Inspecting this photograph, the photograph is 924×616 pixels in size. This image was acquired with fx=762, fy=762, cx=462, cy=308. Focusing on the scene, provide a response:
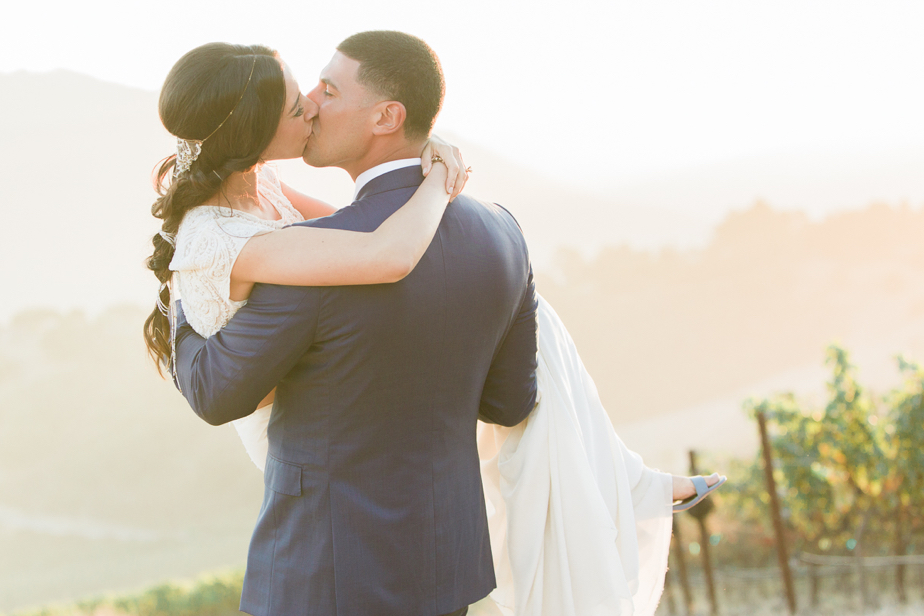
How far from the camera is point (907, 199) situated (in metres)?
29.9

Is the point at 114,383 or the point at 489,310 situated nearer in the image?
the point at 489,310

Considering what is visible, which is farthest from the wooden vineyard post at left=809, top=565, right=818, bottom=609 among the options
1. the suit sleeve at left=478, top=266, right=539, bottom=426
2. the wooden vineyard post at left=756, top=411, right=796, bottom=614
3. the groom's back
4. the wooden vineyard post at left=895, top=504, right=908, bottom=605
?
the groom's back

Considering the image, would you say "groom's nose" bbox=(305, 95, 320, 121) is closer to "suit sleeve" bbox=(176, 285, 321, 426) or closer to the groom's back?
the groom's back

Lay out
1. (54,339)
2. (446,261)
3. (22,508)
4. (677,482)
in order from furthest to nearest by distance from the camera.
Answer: (54,339), (22,508), (677,482), (446,261)

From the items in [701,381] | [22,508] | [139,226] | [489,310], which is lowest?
[22,508]

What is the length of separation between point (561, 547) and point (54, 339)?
33.8 m

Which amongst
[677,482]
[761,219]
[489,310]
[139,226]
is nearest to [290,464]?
[489,310]

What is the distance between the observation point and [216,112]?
1422 mm

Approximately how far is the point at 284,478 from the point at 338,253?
47 cm

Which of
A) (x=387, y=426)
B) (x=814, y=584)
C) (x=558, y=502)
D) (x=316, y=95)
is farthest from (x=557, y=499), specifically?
(x=814, y=584)

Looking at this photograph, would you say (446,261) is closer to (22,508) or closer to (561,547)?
(561,547)

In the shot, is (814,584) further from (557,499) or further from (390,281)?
(390,281)

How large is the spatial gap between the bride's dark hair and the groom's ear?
18cm

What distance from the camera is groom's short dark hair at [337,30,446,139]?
1.49 meters
